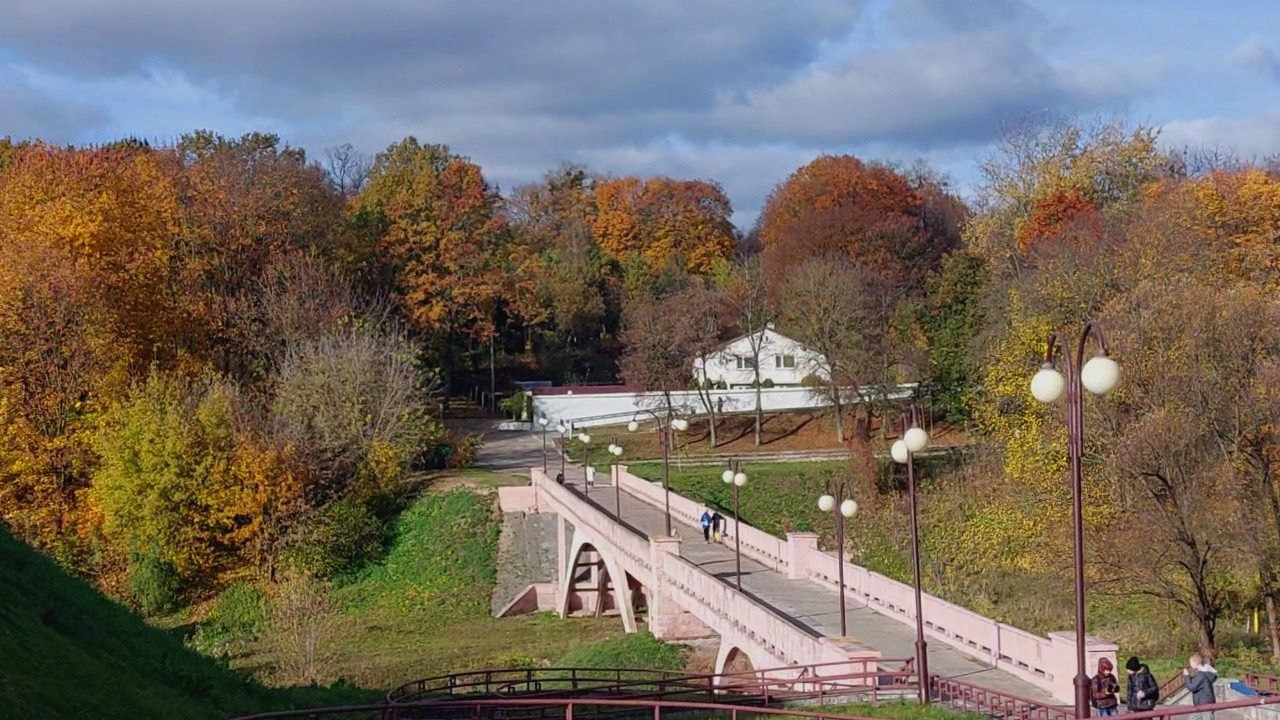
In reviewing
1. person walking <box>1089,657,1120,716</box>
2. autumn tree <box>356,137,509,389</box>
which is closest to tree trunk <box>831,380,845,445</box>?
autumn tree <box>356,137,509,389</box>

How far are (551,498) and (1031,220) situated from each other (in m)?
24.7

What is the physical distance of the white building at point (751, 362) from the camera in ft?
231

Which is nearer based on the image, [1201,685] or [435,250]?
[1201,685]

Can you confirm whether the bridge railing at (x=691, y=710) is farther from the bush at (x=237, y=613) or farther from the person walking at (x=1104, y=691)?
the bush at (x=237, y=613)

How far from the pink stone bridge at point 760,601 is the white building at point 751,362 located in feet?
58.7

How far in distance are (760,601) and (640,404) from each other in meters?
40.9

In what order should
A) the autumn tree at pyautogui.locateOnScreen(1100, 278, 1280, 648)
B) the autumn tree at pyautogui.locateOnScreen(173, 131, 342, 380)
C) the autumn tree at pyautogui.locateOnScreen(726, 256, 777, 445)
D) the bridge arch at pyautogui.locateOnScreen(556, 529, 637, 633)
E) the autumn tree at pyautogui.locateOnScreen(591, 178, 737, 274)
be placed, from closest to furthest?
the autumn tree at pyautogui.locateOnScreen(1100, 278, 1280, 648) < the bridge arch at pyautogui.locateOnScreen(556, 529, 637, 633) < the autumn tree at pyautogui.locateOnScreen(173, 131, 342, 380) < the autumn tree at pyautogui.locateOnScreen(726, 256, 777, 445) < the autumn tree at pyautogui.locateOnScreen(591, 178, 737, 274)

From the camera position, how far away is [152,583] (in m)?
48.3

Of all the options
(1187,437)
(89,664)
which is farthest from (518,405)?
(89,664)

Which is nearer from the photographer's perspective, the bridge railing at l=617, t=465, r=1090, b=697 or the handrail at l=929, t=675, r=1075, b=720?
the handrail at l=929, t=675, r=1075, b=720

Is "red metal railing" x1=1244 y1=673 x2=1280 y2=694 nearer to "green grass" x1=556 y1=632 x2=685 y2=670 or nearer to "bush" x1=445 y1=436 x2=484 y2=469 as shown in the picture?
"green grass" x1=556 y1=632 x2=685 y2=670

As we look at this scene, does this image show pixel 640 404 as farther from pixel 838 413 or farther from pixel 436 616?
pixel 436 616

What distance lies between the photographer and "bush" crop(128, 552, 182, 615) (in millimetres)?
48250

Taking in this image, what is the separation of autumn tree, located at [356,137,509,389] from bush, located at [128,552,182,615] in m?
20.9
